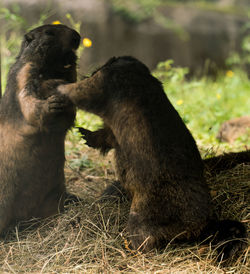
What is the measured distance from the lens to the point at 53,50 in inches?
124

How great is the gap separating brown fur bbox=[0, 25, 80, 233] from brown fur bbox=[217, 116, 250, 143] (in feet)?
9.08

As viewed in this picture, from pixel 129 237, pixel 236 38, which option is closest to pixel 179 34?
pixel 236 38

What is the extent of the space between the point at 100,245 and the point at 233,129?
326 cm

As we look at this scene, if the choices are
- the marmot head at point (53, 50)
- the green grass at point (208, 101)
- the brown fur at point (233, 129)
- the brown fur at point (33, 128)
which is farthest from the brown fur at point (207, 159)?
the brown fur at point (233, 129)

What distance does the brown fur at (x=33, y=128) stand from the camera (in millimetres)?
3064

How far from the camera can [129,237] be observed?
2729 millimetres

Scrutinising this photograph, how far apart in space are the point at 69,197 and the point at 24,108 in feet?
3.03

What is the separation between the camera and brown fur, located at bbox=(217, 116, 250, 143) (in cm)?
536

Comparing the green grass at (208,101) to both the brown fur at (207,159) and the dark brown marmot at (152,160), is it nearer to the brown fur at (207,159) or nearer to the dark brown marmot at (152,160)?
the brown fur at (207,159)

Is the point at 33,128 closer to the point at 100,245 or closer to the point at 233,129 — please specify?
the point at 100,245

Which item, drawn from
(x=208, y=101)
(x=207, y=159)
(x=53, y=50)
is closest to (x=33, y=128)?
(x=53, y=50)

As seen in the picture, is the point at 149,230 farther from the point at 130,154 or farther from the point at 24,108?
the point at 24,108

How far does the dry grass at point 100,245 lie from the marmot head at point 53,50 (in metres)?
1.13

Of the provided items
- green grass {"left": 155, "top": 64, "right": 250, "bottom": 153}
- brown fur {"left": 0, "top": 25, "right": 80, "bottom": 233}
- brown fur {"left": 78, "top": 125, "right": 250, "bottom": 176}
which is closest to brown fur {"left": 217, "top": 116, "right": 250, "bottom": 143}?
green grass {"left": 155, "top": 64, "right": 250, "bottom": 153}
